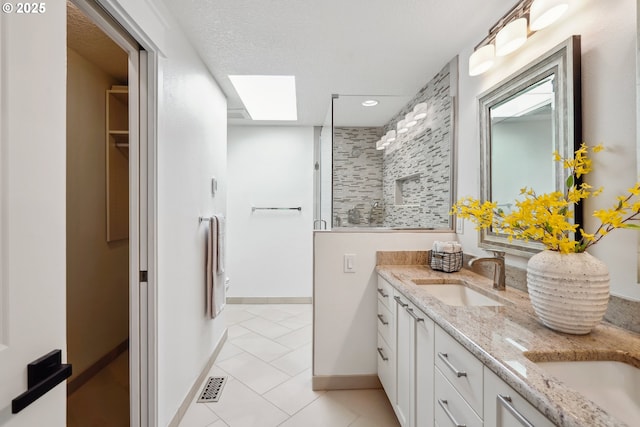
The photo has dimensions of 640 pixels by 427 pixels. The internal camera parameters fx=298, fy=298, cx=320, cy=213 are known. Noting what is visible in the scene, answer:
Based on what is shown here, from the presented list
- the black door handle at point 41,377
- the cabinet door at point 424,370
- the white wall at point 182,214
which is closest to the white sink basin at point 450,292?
the cabinet door at point 424,370

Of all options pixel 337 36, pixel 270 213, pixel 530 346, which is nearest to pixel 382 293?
pixel 530 346

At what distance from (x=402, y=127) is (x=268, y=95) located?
146cm

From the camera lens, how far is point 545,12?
1259 millimetres

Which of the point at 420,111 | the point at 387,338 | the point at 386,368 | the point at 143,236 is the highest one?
the point at 420,111

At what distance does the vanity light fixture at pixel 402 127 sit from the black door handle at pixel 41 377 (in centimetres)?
270

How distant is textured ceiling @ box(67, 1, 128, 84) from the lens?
1.73m

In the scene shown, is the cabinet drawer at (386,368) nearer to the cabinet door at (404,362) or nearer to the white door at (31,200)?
the cabinet door at (404,362)

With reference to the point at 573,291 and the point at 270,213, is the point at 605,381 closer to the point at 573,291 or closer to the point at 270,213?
the point at 573,291

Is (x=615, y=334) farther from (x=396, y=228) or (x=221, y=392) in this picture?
(x=221, y=392)

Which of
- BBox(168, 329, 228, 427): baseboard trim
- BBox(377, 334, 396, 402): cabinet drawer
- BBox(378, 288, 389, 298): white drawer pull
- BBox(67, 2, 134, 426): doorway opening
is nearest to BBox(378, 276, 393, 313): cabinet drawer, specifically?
BBox(378, 288, 389, 298): white drawer pull

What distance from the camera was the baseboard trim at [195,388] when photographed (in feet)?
5.92

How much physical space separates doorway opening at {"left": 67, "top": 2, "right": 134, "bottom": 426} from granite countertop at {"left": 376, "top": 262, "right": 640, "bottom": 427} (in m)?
2.11

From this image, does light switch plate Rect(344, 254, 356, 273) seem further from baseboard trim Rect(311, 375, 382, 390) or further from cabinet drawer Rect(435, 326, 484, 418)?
cabinet drawer Rect(435, 326, 484, 418)

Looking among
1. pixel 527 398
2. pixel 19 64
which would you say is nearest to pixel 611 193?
pixel 527 398
